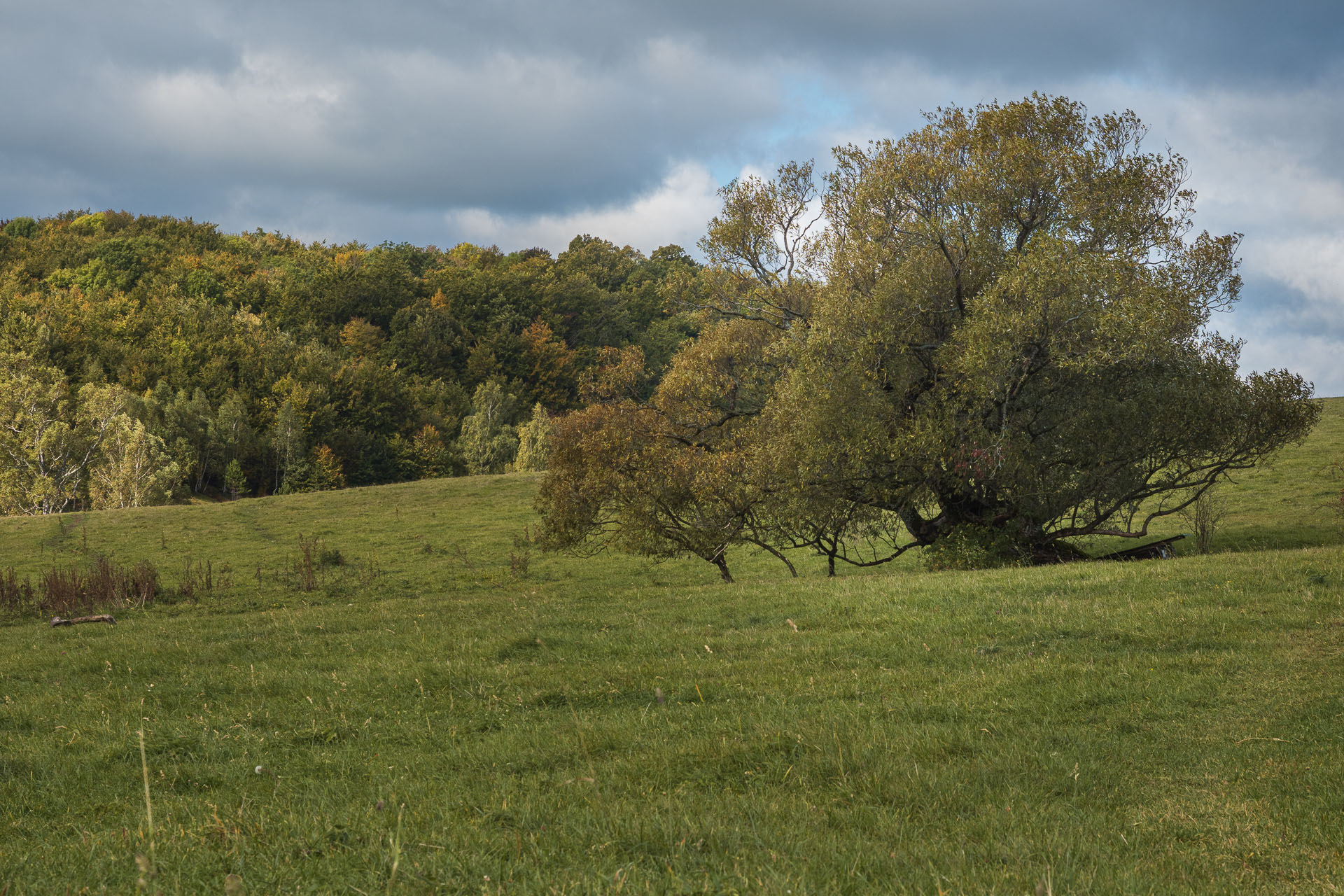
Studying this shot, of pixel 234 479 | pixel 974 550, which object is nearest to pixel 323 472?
pixel 234 479

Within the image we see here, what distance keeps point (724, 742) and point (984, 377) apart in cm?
1622

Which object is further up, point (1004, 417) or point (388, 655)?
point (1004, 417)

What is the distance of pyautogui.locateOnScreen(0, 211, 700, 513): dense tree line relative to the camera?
244ft

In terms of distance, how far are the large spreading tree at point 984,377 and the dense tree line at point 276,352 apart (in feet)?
191

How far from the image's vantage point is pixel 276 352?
107 meters

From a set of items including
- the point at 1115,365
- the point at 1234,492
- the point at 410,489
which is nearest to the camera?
the point at 1115,365

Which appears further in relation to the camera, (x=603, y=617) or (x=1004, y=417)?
(x=1004, y=417)

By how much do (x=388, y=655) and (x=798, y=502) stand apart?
13.5m

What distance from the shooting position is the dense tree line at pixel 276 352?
2931 inches

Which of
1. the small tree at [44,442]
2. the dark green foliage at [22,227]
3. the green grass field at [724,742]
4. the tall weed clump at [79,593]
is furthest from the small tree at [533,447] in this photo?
the dark green foliage at [22,227]

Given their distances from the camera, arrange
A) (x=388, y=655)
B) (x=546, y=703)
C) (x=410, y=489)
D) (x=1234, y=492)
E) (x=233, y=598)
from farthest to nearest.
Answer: (x=410, y=489), (x=1234, y=492), (x=233, y=598), (x=388, y=655), (x=546, y=703)

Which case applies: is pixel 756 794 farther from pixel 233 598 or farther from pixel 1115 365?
pixel 233 598

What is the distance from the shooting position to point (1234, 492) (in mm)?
39719

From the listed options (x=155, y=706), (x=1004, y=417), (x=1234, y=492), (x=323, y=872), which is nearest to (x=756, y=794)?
(x=323, y=872)
